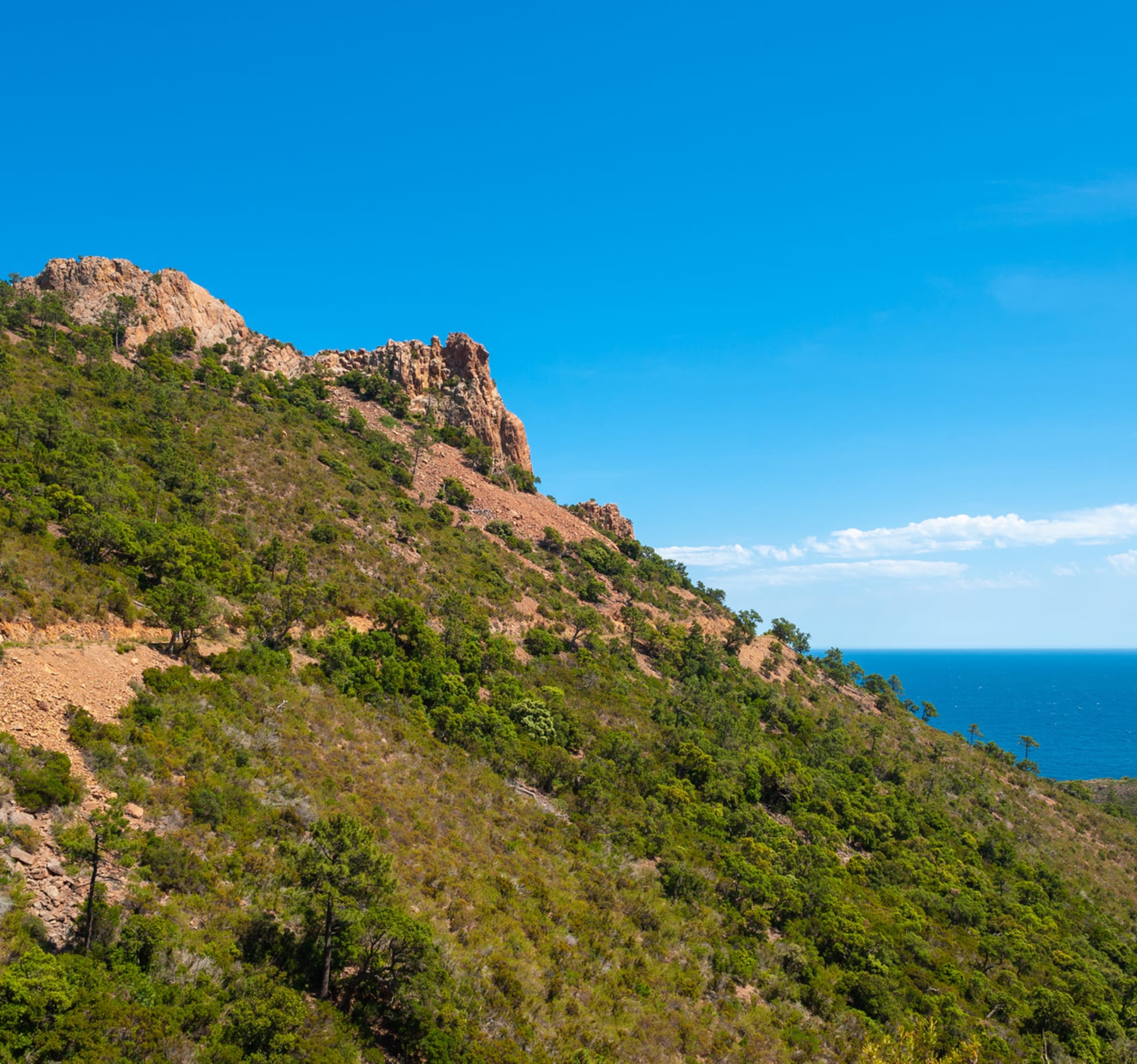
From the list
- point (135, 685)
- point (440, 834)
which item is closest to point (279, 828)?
point (440, 834)

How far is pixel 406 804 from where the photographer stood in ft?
86.2

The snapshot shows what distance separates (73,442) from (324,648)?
903 inches

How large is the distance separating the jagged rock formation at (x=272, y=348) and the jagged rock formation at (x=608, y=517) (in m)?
12.0

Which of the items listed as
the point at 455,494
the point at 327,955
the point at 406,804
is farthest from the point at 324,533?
the point at 327,955

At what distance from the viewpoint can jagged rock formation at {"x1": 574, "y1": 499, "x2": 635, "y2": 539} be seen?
97.3m

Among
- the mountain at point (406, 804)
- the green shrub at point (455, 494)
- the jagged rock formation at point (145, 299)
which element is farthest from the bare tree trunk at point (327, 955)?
the jagged rock formation at point (145, 299)

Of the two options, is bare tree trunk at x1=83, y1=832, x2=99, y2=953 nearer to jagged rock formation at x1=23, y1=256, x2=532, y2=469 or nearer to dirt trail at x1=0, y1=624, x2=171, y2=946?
dirt trail at x1=0, y1=624, x2=171, y2=946

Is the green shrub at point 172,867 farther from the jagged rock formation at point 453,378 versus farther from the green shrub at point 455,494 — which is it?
the jagged rock formation at point 453,378

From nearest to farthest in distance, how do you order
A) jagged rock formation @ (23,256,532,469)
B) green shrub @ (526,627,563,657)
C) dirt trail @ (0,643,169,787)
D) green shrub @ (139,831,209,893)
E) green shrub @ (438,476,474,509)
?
green shrub @ (139,831,209,893)
dirt trail @ (0,643,169,787)
green shrub @ (526,627,563,657)
jagged rock formation @ (23,256,532,469)
green shrub @ (438,476,474,509)

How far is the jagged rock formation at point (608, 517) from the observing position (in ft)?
319

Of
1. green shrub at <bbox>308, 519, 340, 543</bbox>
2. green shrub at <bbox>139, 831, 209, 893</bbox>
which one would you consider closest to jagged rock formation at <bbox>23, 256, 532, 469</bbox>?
green shrub at <bbox>308, 519, 340, 543</bbox>

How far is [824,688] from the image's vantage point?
264ft

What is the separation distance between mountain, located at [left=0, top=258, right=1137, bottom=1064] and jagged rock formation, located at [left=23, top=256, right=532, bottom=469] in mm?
874

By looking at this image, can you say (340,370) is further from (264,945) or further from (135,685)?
(264,945)
